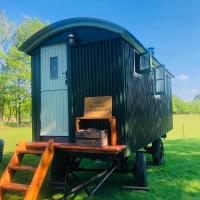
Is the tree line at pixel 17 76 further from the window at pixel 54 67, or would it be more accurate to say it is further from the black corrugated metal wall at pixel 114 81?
the black corrugated metal wall at pixel 114 81

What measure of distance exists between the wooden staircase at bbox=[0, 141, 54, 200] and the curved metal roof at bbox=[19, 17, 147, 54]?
2.49 meters

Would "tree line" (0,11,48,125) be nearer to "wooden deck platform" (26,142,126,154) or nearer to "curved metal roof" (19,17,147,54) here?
"curved metal roof" (19,17,147,54)

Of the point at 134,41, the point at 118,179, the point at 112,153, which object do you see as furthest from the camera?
the point at 118,179

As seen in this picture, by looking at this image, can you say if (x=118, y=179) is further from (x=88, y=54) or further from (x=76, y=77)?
(x=88, y=54)

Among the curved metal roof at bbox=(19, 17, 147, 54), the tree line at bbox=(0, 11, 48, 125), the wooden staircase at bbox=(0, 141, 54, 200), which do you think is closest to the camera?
the wooden staircase at bbox=(0, 141, 54, 200)

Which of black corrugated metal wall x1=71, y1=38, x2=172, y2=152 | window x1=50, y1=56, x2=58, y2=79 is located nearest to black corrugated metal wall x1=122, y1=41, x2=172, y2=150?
black corrugated metal wall x1=71, y1=38, x2=172, y2=152

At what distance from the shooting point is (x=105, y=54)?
5.31 m

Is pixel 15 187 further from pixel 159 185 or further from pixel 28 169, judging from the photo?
pixel 159 185

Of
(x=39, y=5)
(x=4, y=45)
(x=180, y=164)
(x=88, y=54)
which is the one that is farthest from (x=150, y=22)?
(x=88, y=54)

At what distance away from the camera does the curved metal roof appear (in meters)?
5.10

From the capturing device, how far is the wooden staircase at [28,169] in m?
4.00

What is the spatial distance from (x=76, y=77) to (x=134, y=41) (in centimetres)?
156

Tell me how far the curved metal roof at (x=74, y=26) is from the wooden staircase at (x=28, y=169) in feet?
8.17

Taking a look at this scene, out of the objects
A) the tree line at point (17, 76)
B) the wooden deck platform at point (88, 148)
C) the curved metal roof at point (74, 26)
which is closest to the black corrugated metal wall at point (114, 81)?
the curved metal roof at point (74, 26)
